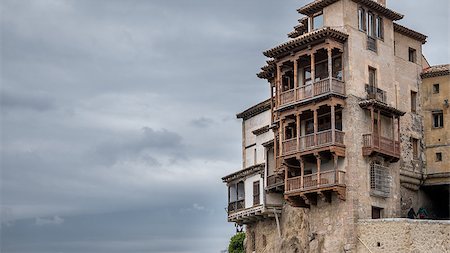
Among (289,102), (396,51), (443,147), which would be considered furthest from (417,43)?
(289,102)

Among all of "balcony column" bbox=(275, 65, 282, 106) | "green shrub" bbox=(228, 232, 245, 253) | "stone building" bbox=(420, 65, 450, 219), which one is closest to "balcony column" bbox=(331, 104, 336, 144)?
"balcony column" bbox=(275, 65, 282, 106)

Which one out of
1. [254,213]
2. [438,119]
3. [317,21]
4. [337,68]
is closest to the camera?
[337,68]

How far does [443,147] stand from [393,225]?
40.8 feet

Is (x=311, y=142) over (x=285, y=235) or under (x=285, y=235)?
over

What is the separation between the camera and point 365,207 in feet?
176

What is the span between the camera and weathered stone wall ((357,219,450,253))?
50.2 meters

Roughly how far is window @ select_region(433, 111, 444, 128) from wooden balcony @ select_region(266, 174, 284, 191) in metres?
12.9

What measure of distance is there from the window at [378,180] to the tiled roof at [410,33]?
12.1m

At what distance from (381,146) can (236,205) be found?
54.3 ft

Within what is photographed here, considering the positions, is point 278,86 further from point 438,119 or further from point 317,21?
point 438,119

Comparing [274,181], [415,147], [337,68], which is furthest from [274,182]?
[415,147]

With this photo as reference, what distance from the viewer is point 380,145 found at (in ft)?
180

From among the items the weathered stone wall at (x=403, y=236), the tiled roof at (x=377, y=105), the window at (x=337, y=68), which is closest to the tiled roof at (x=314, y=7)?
the window at (x=337, y=68)

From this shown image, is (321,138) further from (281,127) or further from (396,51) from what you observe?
(396,51)
